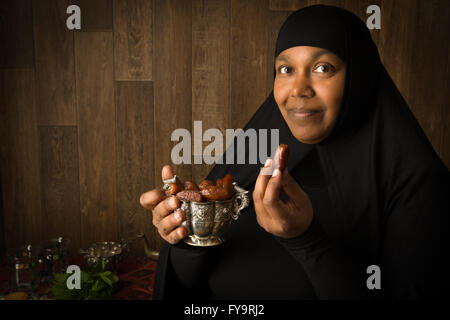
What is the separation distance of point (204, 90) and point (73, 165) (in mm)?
740

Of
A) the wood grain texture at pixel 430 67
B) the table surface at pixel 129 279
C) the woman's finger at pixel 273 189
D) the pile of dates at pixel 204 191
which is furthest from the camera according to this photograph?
the wood grain texture at pixel 430 67

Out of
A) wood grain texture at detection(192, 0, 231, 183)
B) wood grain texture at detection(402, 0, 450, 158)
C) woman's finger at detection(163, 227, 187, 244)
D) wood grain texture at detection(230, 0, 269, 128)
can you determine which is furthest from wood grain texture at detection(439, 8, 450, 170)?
woman's finger at detection(163, 227, 187, 244)

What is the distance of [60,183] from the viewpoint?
1.74 m

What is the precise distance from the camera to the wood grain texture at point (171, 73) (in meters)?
1.62

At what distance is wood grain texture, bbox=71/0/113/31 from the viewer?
63.9 inches

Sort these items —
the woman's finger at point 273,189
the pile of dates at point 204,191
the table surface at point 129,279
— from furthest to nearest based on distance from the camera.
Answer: the table surface at point 129,279 → the pile of dates at point 204,191 → the woman's finger at point 273,189

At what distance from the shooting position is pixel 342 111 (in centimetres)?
79

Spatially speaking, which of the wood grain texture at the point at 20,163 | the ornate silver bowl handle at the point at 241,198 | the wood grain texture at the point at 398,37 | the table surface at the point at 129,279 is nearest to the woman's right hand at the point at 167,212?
the ornate silver bowl handle at the point at 241,198

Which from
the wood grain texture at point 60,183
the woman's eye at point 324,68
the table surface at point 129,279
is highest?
the woman's eye at point 324,68

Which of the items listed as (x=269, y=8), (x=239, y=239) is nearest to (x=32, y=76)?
(x=269, y=8)

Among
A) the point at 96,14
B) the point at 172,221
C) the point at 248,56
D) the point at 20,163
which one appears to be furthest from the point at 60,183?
the point at 172,221

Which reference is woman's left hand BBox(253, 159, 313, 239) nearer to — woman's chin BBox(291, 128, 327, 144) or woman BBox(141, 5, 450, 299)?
woman BBox(141, 5, 450, 299)

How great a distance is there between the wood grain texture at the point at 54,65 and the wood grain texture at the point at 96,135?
1.7 inches

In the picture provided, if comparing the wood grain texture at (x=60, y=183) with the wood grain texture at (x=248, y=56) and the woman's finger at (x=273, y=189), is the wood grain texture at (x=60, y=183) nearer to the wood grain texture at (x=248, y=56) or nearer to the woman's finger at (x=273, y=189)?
the wood grain texture at (x=248, y=56)
